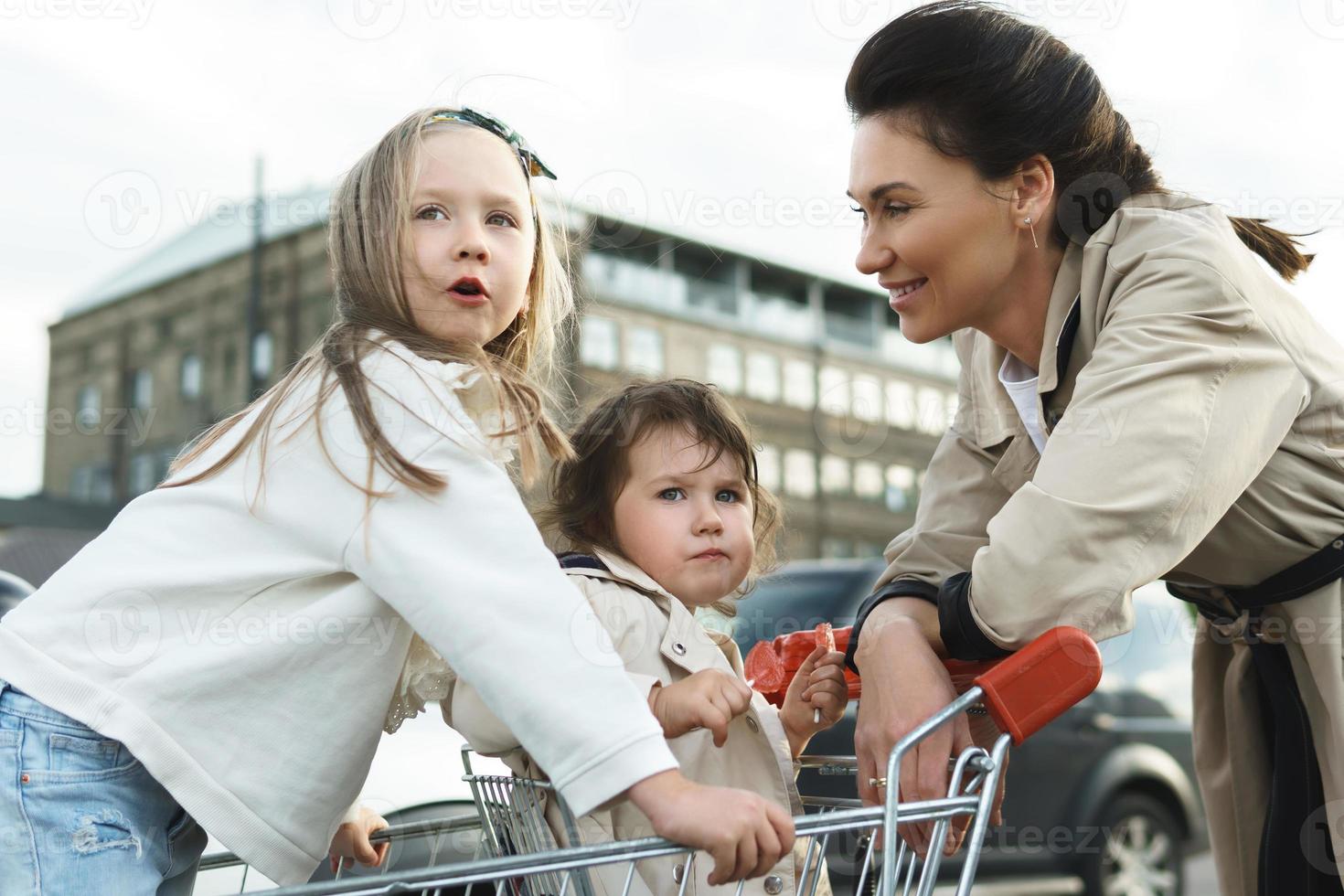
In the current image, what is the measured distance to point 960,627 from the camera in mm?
1931

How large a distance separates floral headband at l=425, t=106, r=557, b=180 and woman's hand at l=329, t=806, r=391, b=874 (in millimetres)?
1201

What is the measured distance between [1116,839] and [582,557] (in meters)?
5.22

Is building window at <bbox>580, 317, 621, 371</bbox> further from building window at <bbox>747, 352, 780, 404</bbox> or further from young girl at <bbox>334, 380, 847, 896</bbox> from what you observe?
young girl at <bbox>334, 380, 847, 896</bbox>

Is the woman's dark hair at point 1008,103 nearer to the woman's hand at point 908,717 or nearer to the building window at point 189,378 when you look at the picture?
the woman's hand at point 908,717

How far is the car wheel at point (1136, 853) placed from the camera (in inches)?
261

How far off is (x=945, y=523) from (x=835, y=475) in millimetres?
43952

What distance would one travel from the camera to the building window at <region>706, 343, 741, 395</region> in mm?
43406

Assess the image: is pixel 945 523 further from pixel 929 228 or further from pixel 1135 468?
pixel 1135 468

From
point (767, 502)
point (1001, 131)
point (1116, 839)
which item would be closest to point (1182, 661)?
point (1116, 839)

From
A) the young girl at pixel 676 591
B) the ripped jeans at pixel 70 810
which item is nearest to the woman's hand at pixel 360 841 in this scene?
the young girl at pixel 676 591

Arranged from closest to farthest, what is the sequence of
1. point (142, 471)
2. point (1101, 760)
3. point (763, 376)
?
point (1101, 760) → point (142, 471) → point (763, 376)

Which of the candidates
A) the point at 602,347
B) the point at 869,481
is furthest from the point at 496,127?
the point at 869,481

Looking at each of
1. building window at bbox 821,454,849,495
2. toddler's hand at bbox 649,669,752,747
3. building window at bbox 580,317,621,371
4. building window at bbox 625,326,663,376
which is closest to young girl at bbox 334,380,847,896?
toddler's hand at bbox 649,669,752,747

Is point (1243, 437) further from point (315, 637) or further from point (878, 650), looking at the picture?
point (315, 637)
